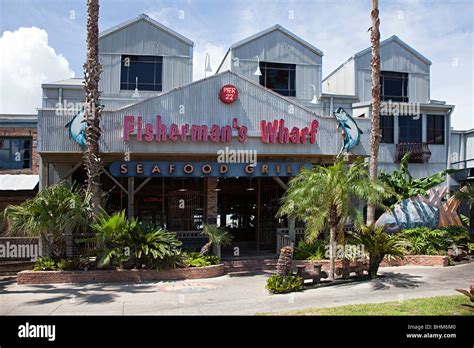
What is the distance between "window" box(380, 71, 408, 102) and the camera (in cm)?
2591

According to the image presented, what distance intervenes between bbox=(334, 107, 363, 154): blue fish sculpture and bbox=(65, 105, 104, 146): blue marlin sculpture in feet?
29.0

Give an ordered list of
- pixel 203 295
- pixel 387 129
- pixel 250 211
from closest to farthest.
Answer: pixel 203 295, pixel 250 211, pixel 387 129

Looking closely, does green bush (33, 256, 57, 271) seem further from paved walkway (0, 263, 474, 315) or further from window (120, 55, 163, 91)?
window (120, 55, 163, 91)

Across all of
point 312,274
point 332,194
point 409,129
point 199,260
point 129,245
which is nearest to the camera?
point 312,274

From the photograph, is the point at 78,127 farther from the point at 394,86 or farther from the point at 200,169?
the point at 394,86

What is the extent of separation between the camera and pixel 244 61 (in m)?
24.0

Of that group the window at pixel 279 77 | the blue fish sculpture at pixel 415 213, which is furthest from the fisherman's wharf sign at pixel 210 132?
the window at pixel 279 77

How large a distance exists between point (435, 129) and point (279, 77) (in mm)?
8882

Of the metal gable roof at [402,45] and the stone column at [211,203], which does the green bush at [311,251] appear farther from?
the metal gable roof at [402,45]

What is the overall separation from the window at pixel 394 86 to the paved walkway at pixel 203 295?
12.8 meters

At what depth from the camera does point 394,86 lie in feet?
85.9

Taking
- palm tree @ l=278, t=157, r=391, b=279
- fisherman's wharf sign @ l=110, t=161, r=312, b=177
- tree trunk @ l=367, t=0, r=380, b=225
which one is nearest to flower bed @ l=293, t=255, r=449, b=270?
tree trunk @ l=367, t=0, r=380, b=225

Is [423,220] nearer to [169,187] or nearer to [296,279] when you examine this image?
[296,279]

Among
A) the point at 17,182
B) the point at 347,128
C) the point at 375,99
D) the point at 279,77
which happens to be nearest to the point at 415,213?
the point at 347,128
